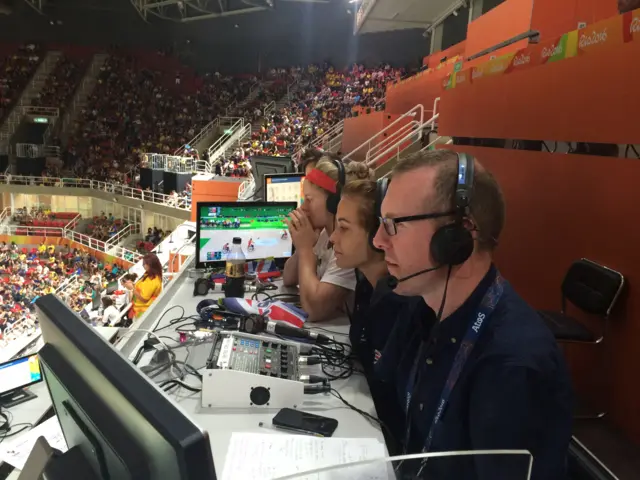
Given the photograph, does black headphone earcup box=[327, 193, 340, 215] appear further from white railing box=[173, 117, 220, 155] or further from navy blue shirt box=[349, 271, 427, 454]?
white railing box=[173, 117, 220, 155]

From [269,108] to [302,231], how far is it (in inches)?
688

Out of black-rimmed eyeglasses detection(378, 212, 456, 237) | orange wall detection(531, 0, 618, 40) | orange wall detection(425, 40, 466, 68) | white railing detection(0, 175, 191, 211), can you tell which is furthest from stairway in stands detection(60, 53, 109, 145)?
black-rimmed eyeglasses detection(378, 212, 456, 237)

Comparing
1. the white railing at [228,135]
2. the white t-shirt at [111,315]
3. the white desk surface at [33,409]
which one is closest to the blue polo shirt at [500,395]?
the white desk surface at [33,409]

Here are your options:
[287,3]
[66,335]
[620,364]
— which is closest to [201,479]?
[66,335]

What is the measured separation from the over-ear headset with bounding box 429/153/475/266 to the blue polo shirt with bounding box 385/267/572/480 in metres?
0.13

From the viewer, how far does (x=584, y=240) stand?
2.45 m

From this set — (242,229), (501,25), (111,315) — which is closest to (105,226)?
(111,315)

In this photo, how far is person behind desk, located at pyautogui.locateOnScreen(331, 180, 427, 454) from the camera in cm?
172

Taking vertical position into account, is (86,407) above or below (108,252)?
above

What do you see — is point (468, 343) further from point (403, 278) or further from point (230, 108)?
point (230, 108)

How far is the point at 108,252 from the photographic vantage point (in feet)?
48.0

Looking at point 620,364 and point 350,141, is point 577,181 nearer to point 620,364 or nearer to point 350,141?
point 620,364

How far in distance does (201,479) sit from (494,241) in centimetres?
108

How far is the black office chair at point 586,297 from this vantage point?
221 cm
